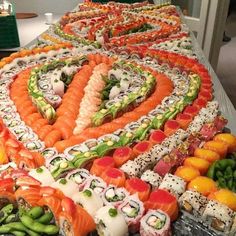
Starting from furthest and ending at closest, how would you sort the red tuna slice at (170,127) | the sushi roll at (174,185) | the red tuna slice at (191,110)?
the red tuna slice at (191,110), the red tuna slice at (170,127), the sushi roll at (174,185)

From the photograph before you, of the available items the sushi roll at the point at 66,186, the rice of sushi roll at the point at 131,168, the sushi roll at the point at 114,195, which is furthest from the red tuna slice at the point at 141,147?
the sushi roll at the point at 66,186

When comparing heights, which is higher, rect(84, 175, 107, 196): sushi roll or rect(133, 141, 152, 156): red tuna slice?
rect(84, 175, 107, 196): sushi roll

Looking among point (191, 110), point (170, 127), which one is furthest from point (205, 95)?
point (170, 127)

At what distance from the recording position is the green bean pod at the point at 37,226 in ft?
4.22

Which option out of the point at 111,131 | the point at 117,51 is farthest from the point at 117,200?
the point at 117,51

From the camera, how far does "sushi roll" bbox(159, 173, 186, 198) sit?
1479 millimetres

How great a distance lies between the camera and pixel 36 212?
1.35 meters

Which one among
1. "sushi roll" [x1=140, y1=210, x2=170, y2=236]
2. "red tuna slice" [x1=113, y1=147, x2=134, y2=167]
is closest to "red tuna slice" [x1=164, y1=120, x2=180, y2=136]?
"red tuna slice" [x1=113, y1=147, x2=134, y2=167]

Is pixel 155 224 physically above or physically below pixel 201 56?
above

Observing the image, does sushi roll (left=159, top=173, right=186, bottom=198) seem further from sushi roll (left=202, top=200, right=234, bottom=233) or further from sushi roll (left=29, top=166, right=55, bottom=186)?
sushi roll (left=29, top=166, right=55, bottom=186)

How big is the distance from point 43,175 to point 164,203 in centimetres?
57

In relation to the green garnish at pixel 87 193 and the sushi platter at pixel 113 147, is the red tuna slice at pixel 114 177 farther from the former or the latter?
the green garnish at pixel 87 193

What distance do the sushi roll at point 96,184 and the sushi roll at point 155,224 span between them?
0.24 metres

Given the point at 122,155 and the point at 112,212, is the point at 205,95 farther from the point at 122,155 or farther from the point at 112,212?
the point at 112,212
